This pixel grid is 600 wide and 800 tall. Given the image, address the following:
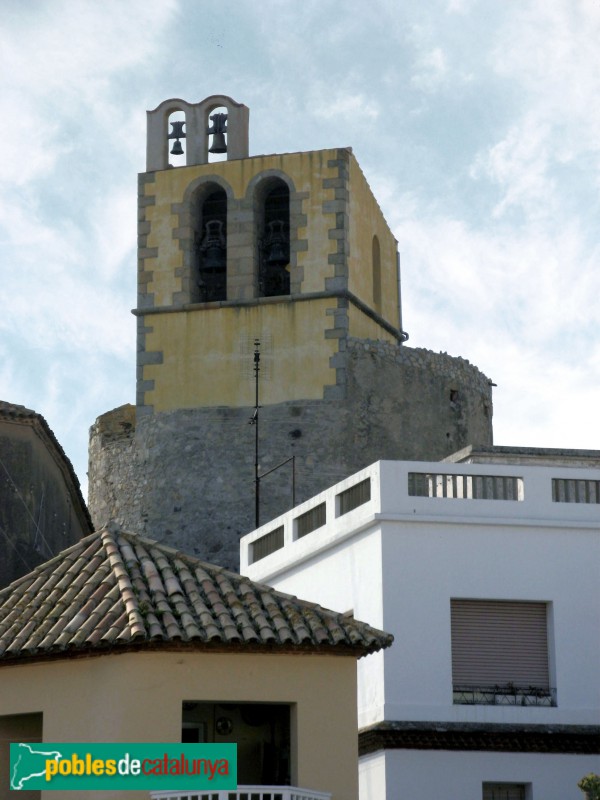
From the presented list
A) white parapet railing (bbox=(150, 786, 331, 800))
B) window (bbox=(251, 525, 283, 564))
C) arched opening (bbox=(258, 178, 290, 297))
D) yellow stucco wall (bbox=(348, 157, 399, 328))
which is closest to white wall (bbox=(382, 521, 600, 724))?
window (bbox=(251, 525, 283, 564))

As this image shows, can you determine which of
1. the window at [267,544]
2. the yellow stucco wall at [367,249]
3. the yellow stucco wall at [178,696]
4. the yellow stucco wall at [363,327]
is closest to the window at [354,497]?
the window at [267,544]

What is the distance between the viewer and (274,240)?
41.0 metres

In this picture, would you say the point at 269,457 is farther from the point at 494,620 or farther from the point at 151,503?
the point at 494,620

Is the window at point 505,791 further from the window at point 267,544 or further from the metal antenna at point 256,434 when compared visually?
the metal antenna at point 256,434

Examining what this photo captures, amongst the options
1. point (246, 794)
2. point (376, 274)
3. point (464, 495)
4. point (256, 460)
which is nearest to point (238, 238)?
point (376, 274)

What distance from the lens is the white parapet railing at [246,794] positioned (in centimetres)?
1906

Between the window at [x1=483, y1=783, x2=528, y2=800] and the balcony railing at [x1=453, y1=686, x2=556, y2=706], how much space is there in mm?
1046

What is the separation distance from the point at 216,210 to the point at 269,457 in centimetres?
595

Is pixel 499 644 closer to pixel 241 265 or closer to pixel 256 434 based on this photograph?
pixel 256 434

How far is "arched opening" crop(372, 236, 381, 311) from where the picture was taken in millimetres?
42375

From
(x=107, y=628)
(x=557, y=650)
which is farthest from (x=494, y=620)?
(x=107, y=628)

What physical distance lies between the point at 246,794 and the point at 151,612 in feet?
6.65

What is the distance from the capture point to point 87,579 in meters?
21.2

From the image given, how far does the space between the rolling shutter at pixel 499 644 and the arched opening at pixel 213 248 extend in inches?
621
